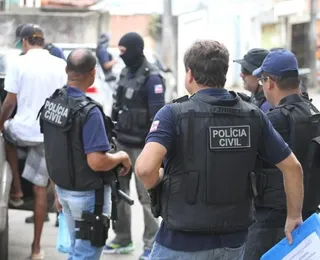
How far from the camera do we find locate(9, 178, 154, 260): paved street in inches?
263

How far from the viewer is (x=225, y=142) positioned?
11.3 ft

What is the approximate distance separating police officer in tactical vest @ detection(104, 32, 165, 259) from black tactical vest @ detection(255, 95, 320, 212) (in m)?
2.35

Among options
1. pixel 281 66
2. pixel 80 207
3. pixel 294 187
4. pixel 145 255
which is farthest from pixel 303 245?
pixel 145 255

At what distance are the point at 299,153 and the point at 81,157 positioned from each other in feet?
4.41

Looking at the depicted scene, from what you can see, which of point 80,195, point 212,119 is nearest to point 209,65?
point 212,119

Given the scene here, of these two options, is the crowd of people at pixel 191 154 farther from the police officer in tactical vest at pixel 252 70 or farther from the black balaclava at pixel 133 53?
the black balaclava at pixel 133 53

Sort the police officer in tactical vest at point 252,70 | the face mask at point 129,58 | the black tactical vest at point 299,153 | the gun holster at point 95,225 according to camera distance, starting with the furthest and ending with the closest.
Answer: the face mask at point 129,58 → the police officer in tactical vest at point 252,70 → the gun holster at point 95,225 → the black tactical vest at point 299,153

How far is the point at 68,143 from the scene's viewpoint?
468 cm

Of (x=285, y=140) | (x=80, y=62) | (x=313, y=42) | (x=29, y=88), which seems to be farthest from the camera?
(x=313, y=42)

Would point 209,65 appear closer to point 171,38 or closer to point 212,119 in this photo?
point 212,119

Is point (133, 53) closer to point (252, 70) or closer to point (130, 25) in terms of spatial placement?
point (252, 70)

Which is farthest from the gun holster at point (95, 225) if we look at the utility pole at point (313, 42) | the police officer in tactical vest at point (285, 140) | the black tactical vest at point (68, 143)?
the utility pole at point (313, 42)

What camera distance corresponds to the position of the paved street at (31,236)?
6.68m

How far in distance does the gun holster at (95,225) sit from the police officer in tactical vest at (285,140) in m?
0.99
